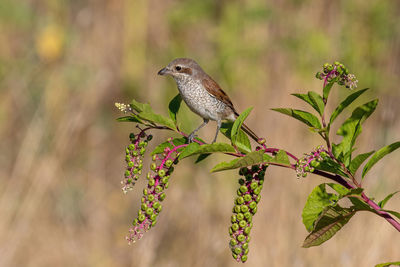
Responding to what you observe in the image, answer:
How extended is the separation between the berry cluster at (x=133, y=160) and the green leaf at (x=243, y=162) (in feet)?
1.31

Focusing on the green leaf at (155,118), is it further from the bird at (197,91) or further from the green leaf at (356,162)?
the bird at (197,91)

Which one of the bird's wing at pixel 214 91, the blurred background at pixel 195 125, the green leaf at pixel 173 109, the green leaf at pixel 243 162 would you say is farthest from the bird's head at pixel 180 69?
the green leaf at pixel 243 162

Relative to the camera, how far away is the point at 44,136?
6184 mm

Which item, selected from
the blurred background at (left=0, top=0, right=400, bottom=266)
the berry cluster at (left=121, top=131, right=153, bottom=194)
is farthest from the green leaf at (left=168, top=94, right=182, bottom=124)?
the blurred background at (left=0, top=0, right=400, bottom=266)

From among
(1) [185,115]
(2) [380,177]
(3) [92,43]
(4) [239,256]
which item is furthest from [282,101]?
(4) [239,256]

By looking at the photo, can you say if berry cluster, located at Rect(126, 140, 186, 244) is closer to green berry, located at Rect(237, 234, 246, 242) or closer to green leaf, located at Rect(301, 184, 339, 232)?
green berry, located at Rect(237, 234, 246, 242)

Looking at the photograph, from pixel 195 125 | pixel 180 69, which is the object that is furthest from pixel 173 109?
pixel 195 125

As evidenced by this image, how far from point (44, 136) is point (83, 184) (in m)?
1.39

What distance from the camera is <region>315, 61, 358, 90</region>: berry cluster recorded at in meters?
1.76

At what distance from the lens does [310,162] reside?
1.64m

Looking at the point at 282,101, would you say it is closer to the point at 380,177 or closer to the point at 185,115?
the point at 185,115

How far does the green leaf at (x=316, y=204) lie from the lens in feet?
5.50

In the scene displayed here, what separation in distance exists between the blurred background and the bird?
1284 millimetres

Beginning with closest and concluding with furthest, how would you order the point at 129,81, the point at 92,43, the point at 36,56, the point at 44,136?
the point at 44,136
the point at 36,56
the point at 129,81
the point at 92,43
